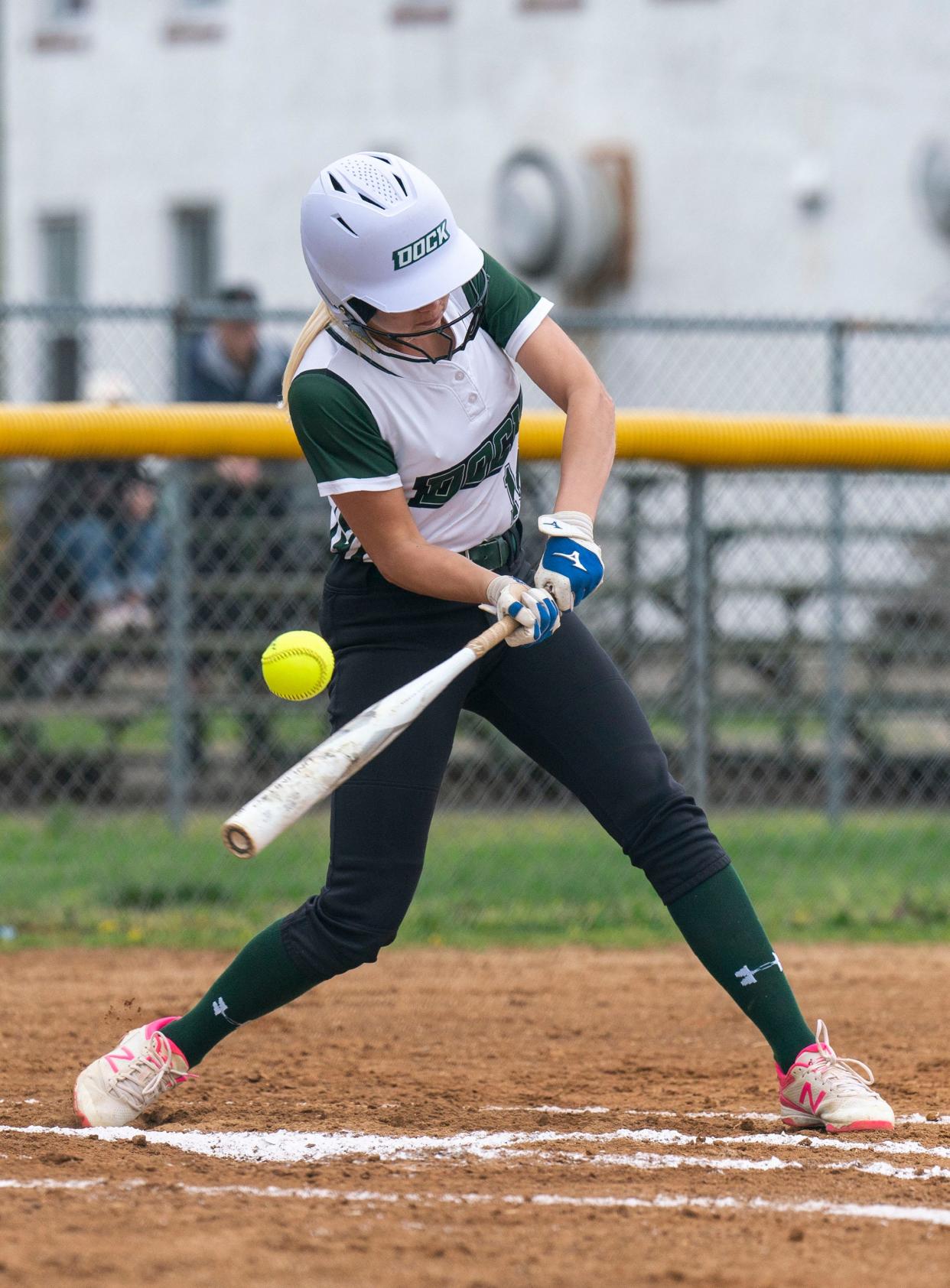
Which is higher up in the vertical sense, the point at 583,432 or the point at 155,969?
the point at 583,432

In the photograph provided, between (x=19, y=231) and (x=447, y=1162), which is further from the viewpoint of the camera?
(x=19, y=231)

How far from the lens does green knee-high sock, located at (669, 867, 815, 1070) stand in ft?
13.4

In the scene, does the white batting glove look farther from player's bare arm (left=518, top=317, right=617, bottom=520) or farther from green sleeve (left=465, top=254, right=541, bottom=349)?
green sleeve (left=465, top=254, right=541, bottom=349)

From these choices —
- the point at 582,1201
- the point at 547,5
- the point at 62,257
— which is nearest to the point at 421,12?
the point at 547,5

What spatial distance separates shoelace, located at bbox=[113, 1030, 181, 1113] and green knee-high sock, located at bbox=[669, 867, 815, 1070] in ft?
3.86

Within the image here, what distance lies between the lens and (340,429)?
3826 millimetres

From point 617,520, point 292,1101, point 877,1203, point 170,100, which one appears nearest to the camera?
point 877,1203

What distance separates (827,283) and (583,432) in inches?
499

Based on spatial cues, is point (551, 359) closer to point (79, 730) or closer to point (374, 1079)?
point (374, 1079)

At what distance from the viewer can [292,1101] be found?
442 cm

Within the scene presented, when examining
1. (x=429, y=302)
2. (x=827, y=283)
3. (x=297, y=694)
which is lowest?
(x=297, y=694)

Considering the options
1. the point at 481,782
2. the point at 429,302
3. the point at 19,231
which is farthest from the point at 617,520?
the point at 19,231

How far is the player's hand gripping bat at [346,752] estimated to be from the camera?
3.68 meters

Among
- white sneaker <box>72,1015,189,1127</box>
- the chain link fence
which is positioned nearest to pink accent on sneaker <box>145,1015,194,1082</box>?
white sneaker <box>72,1015,189,1127</box>
